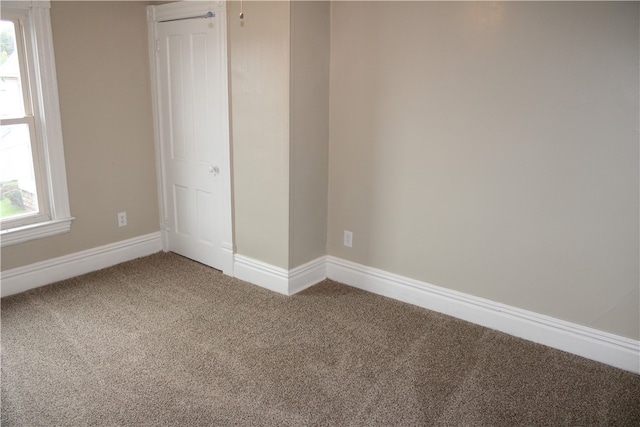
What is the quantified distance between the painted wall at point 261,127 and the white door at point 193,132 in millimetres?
144

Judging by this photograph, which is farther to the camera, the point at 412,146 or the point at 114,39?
the point at 114,39

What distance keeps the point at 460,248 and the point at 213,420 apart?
177cm

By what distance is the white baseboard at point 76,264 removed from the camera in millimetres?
3414

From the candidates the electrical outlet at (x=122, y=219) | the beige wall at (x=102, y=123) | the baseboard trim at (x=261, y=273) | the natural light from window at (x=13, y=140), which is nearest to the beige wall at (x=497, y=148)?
the baseboard trim at (x=261, y=273)

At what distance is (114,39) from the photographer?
3.70 meters

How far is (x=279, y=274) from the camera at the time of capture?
3.49m

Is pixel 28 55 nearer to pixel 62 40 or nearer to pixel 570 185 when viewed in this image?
pixel 62 40

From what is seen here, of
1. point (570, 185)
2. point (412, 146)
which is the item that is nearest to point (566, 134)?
point (570, 185)

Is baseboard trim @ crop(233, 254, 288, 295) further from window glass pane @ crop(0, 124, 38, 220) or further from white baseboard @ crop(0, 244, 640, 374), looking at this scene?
window glass pane @ crop(0, 124, 38, 220)

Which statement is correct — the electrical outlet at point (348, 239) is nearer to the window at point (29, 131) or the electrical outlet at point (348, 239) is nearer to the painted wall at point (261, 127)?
the painted wall at point (261, 127)

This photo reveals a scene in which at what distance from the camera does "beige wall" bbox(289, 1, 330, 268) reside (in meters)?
3.18

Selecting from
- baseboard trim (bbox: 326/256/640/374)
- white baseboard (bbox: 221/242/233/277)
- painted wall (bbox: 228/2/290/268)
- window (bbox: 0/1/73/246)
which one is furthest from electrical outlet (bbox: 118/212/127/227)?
baseboard trim (bbox: 326/256/640/374)

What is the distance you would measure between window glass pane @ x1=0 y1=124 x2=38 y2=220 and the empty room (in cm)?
1

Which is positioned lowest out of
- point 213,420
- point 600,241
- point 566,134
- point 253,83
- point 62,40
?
point 213,420
